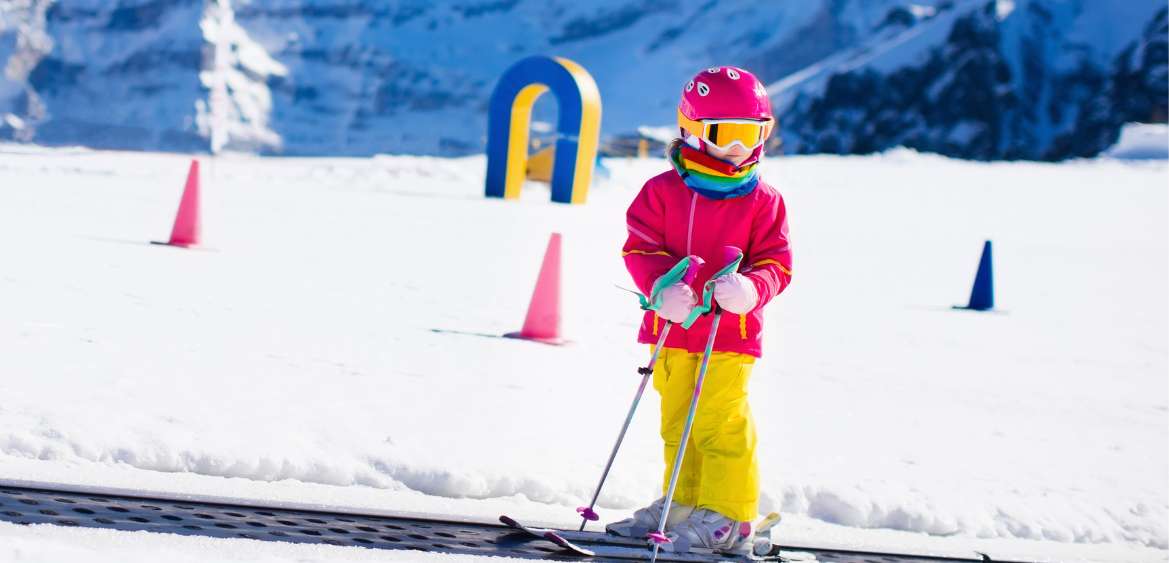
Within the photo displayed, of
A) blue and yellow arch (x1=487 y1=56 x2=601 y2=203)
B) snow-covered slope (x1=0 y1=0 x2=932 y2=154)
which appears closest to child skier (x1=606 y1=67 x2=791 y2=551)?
blue and yellow arch (x1=487 y1=56 x2=601 y2=203)

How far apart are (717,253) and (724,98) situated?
40cm

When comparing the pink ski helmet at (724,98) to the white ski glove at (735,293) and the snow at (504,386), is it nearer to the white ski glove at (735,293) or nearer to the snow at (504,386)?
the white ski glove at (735,293)

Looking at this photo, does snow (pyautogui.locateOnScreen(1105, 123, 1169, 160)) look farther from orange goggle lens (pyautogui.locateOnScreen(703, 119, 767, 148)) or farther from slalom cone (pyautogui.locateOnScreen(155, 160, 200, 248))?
orange goggle lens (pyautogui.locateOnScreen(703, 119, 767, 148))

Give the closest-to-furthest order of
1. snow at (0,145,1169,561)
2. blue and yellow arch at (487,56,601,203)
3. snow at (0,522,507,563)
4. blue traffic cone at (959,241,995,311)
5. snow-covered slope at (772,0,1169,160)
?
snow at (0,522,507,563) → snow at (0,145,1169,561) → blue traffic cone at (959,241,995,311) → blue and yellow arch at (487,56,601,203) → snow-covered slope at (772,0,1169,160)

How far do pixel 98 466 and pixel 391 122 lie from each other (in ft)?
490

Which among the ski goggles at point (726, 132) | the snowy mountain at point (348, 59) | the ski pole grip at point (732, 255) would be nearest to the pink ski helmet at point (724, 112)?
the ski goggles at point (726, 132)

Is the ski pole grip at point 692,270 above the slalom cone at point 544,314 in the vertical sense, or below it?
above

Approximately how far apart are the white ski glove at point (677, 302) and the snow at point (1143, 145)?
3813 centimetres

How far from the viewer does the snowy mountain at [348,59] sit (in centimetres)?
12050

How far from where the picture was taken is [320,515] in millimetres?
3605

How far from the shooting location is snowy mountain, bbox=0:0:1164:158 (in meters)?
120

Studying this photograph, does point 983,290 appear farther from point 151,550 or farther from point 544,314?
point 151,550

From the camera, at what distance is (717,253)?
3574 mm

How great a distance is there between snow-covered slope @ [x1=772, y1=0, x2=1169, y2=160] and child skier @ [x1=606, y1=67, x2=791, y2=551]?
9041 centimetres
